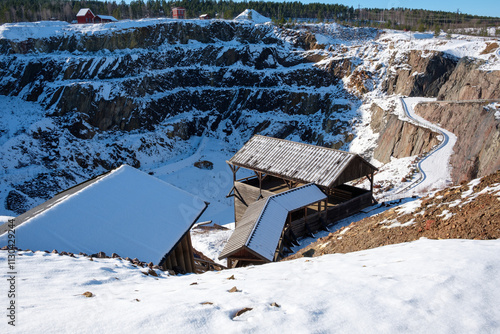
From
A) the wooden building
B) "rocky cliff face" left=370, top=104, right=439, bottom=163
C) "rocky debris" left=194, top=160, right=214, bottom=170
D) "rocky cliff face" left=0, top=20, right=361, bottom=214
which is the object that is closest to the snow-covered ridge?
"rocky cliff face" left=0, top=20, right=361, bottom=214

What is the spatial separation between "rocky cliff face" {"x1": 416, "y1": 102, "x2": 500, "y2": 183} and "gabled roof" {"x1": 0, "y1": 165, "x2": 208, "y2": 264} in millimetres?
16263

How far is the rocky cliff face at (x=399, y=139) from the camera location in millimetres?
28578

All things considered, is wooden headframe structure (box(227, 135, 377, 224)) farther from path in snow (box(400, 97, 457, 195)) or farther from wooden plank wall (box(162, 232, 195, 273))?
wooden plank wall (box(162, 232, 195, 273))

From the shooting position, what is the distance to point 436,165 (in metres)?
23.5

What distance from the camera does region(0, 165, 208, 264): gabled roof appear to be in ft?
34.0

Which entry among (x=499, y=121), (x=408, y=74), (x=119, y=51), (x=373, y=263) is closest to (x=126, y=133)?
(x=119, y=51)

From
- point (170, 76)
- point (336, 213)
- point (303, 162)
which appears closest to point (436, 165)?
point (336, 213)

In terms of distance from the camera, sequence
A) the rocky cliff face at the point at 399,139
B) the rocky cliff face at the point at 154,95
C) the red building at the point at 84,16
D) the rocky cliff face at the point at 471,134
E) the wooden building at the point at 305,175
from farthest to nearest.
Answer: the red building at the point at 84,16 < the rocky cliff face at the point at 154,95 < the rocky cliff face at the point at 399,139 < the rocky cliff face at the point at 471,134 < the wooden building at the point at 305,175

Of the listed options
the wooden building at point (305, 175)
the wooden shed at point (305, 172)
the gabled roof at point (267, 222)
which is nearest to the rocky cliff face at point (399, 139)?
the wooden shed at point (305, 172)

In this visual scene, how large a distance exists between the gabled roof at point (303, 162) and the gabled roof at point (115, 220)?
23.7 ft

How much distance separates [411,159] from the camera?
26469 millimetres

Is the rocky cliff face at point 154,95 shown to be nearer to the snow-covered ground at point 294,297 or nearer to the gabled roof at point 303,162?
the gabled roof at point 303,162

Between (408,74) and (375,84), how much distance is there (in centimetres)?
413

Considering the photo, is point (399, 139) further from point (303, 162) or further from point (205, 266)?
point (205, 266)
